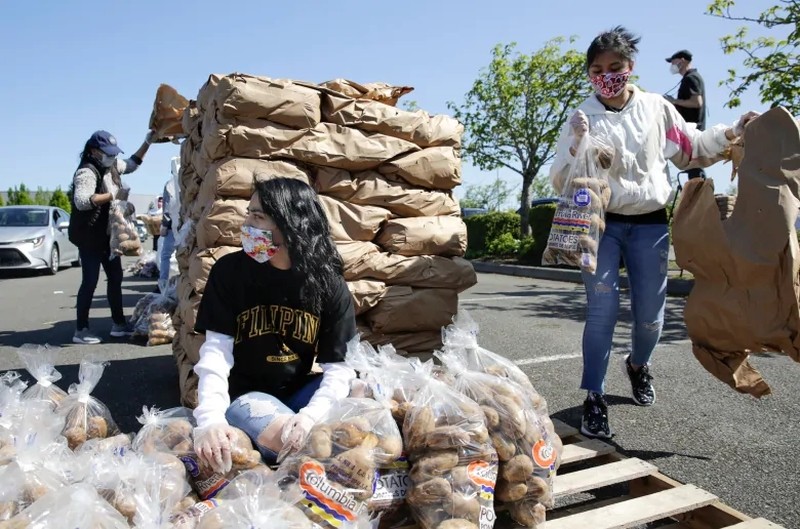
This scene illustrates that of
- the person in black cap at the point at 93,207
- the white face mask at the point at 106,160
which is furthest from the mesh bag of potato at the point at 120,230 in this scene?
the white face mask at the point at 106,160

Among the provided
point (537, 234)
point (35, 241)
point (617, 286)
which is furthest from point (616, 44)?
point (35, 241)

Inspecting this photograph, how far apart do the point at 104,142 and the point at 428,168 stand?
3.01 meters

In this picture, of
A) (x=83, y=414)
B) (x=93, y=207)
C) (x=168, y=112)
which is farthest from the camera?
(x=93, y=207)

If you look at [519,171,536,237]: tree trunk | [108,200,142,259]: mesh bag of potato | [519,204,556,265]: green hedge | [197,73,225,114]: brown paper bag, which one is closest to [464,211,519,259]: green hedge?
[519,171,536,237]: tree trunk

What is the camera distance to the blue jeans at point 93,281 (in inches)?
194

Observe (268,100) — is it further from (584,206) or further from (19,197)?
(19,197)

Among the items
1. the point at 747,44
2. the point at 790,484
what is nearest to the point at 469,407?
the point at 790,484

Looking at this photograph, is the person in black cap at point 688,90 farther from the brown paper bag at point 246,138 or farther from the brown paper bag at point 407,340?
the brown paper bag at point 246,138

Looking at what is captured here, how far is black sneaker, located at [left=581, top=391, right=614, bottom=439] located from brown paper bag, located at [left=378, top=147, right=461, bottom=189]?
144 centimetres

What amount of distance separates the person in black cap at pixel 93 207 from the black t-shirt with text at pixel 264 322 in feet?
10.9

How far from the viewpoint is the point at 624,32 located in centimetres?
274

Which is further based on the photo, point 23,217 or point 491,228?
point 491,228

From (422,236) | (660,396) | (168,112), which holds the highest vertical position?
(168,112)

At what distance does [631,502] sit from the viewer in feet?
6.63
